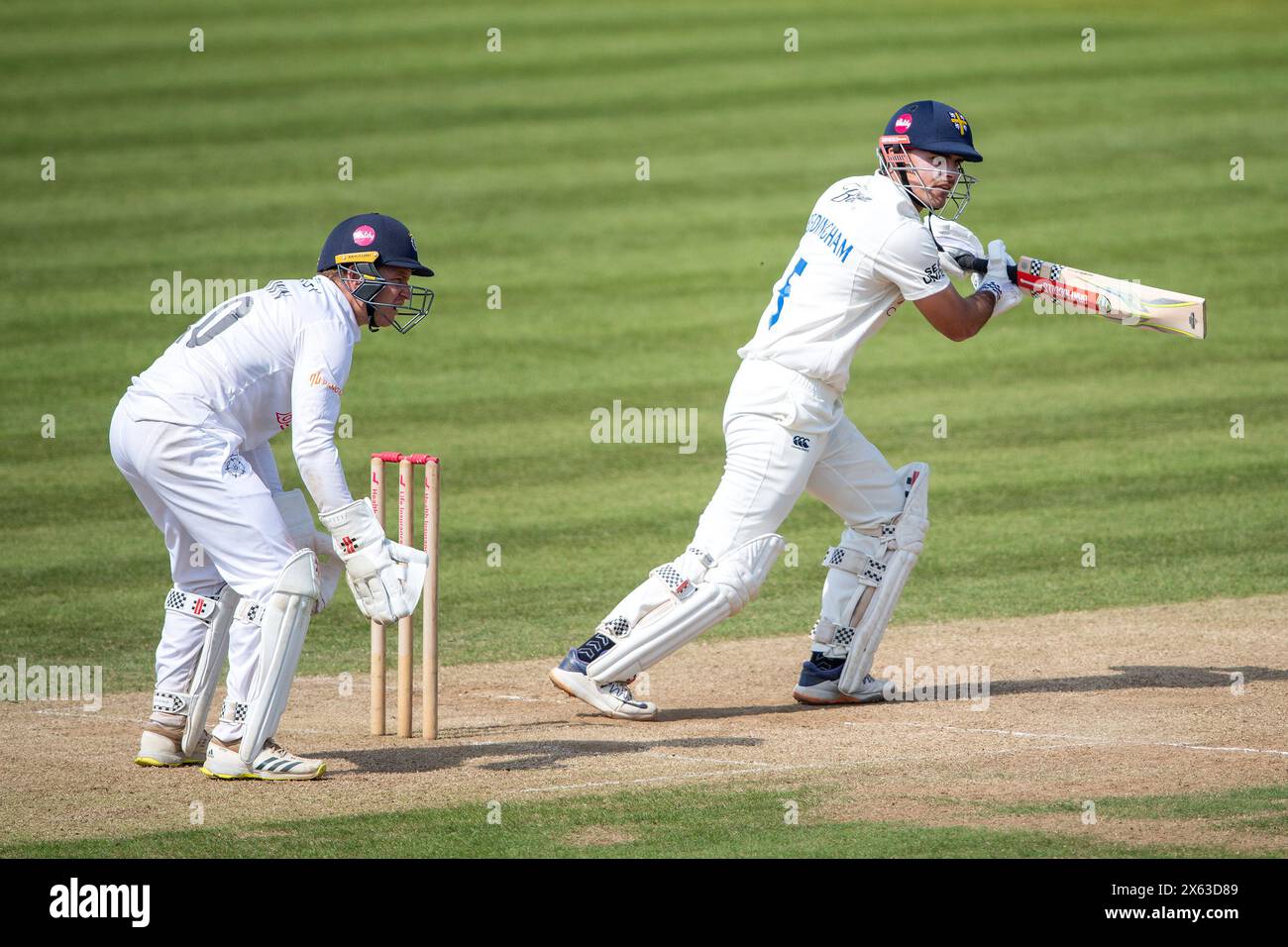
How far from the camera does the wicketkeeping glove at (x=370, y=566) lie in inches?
261

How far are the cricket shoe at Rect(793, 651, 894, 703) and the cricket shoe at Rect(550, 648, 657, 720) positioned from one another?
0.83 meters

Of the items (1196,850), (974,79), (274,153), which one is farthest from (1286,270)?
(1196,850)

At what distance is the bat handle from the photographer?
813cm

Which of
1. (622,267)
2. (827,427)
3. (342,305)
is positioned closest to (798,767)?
(827,427)

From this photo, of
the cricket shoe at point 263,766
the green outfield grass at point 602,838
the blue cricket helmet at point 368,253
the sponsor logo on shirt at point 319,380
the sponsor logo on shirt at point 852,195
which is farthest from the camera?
the sponsor logo on shirt at point 852,195

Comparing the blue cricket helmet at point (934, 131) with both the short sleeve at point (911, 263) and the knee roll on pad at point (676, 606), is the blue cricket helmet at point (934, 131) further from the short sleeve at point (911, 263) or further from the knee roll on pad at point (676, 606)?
the knee roll on pad at point (676, 606)

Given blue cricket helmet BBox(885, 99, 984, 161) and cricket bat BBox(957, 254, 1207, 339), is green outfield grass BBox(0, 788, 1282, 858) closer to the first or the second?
cricket bat BBox(957, 254, 1207, 339)

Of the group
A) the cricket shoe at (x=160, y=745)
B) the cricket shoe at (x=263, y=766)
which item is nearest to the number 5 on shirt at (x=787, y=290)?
the cricket shoe at (x=263, y=766)

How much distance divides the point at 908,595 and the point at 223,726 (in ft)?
16.0

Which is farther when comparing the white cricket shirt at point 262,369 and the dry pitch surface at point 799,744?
the white cricket shirt at point 262,369

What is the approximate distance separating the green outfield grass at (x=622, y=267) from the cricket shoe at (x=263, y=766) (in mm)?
641

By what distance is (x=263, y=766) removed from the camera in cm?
681

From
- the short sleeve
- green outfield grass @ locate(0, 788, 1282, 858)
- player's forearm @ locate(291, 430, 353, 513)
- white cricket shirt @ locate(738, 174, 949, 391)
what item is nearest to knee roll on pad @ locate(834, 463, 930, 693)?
white cricket shirt @ locate(738, 174, 949, 391)

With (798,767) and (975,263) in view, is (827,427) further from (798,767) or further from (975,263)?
(798,767)
